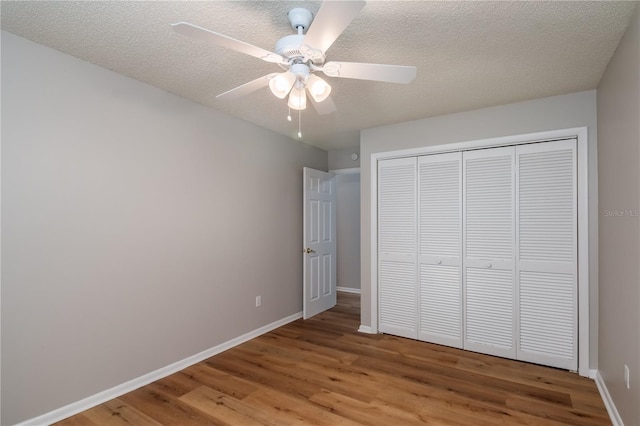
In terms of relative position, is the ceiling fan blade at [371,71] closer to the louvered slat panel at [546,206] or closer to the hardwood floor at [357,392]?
the louvered slat panel at [546,206]

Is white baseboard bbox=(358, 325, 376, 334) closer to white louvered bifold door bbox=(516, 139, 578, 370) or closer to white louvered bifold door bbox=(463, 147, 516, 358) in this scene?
white louvered bifold door bbox=(463, 147, 516, 358)

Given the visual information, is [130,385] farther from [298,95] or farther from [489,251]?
[489,251]

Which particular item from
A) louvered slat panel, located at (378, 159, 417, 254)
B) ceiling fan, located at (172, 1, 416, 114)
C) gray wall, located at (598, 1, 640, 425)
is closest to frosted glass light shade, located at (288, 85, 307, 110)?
ceiling fan, located at (172, 1, 416, 114)

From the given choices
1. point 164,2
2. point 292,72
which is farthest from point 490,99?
point 164,2

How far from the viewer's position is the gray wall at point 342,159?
504cm

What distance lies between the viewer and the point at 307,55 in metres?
1.60

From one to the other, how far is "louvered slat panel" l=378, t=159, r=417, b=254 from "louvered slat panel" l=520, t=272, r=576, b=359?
1149 millimetres

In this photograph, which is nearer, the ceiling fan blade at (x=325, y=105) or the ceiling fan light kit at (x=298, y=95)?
the ceiling fan light kit at (x=298, y=95)

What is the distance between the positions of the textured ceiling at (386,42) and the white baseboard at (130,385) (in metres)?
2.42

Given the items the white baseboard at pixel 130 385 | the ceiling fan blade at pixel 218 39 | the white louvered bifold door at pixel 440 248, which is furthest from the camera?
the white louvered bifold door at pixel 440 248

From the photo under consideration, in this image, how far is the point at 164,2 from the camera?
169 centimetres

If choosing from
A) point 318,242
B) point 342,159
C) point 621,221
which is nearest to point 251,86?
point 621,221

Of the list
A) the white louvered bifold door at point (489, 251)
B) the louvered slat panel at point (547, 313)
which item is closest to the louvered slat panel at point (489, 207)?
the white louvered bifold door at point (489, 251)

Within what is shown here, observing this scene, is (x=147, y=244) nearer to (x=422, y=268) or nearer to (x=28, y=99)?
(x=28, y=99)
